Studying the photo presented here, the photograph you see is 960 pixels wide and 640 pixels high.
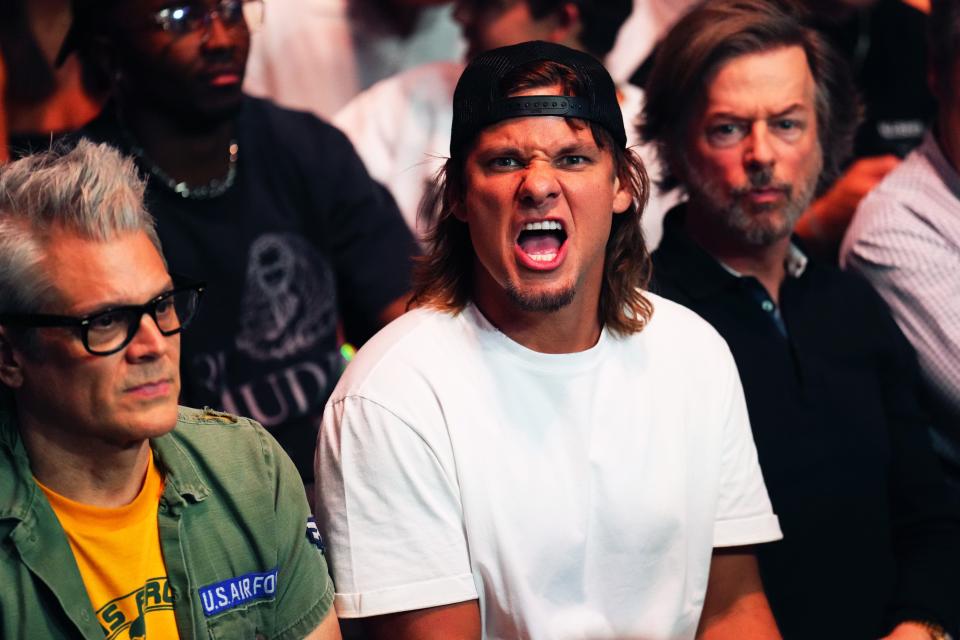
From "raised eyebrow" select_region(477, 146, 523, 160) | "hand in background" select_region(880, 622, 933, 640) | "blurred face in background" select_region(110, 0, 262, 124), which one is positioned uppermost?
"blurred face in background" select_region(110, 0, 262, 124)

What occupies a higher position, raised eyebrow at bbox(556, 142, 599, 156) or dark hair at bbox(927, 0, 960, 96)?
dark hair at bbox(927, 0, 960, 96)

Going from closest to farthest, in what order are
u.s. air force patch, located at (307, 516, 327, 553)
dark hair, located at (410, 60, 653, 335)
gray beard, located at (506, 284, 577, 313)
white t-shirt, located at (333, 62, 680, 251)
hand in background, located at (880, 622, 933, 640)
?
u.s. air force patch, located at (307, 516, 327, 553), gray beard, located at (506, 284, 577, 313), dark hair, located at (410, 60, 653, 335), hand in background, located at (880, 622, 933, 640), white t-shirt, located at (333, 62, 680, 251)

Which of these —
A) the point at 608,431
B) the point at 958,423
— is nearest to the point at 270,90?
the point at 608,431

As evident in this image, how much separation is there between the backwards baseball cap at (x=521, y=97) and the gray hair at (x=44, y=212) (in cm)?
57

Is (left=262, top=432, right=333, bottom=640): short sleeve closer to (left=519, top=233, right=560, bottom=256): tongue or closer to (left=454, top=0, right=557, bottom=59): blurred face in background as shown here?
(left=519, top=233, right=560, bottom=256): tongue

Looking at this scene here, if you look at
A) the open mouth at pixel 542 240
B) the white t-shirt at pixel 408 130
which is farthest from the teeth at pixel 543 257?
the white t-shirt at pixel 408 130

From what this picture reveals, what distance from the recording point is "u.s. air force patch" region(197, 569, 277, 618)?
1695 mm

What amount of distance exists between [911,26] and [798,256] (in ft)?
4.23

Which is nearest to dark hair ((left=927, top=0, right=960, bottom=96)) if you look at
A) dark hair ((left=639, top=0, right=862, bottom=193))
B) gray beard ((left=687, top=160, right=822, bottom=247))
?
dark hair ((left=639, top=0, right=862, bottom=193))

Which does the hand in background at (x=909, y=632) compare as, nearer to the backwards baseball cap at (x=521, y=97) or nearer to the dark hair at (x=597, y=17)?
the backwards baseball cap at (x=521, y=97)

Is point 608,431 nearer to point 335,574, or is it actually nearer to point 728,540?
point 728,540

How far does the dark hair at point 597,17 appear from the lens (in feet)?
10.5

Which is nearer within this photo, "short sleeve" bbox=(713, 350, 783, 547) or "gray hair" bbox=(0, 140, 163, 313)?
"gray hair" bbox=(0, 140, 163, 313)

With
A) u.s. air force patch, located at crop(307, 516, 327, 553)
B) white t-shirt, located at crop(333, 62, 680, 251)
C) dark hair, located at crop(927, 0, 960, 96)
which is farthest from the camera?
white t-shirt, located at crop(333, 62, 680, 251)
